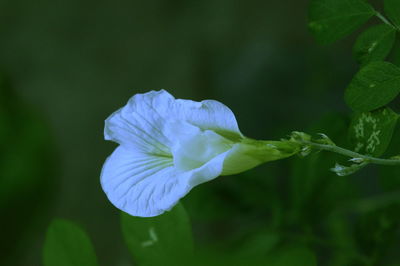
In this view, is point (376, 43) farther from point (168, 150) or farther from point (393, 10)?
point (168, 150)

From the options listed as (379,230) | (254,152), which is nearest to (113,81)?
(379,230)

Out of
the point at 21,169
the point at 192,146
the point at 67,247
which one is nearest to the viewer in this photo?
the point at 192,146

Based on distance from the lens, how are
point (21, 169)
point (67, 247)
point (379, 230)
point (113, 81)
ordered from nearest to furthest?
point (67, 247) → point (379, 230) → point (21, 169) → point (113, 81)

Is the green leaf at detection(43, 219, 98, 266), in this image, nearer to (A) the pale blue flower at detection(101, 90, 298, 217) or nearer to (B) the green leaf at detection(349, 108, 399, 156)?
(A) the pale blue flower at detection(101, 90, 298, 217)

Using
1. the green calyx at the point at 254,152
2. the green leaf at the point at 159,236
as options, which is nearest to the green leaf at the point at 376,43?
the green calyx at the point at 254,152

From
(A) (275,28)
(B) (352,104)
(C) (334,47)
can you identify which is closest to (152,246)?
(B) (352,104)

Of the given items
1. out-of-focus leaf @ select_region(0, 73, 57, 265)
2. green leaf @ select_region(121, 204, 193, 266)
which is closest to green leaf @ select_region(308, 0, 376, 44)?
green leaf @ select_region(121, 204, 193, 266)

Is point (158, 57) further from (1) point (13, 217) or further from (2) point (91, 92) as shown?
(1) point (13, 217)

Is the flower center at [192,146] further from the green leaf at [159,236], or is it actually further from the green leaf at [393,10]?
the green leaf at [393,10]
